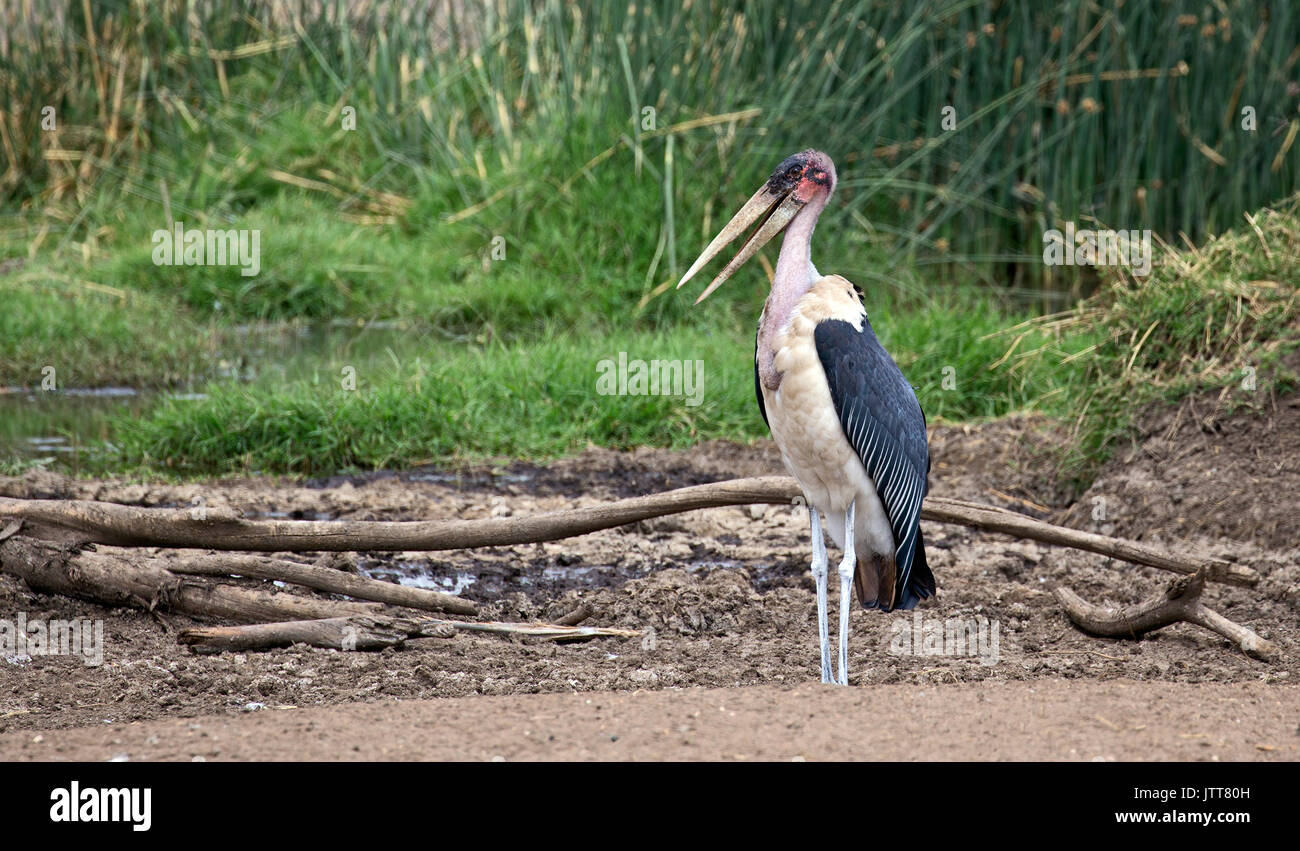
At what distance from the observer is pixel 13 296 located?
855 cm

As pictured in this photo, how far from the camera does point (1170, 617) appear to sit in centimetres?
416

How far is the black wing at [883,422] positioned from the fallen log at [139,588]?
4.97 feet

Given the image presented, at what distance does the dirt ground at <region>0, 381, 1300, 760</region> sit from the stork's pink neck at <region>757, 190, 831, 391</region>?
2.77 feet

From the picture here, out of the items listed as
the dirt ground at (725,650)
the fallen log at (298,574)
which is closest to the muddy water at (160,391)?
the dirt ground at (725,650)

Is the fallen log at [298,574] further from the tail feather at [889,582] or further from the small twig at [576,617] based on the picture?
the tail feather at [889,582]

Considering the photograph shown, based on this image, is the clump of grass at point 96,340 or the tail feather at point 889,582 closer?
the tail feather at point 889,582

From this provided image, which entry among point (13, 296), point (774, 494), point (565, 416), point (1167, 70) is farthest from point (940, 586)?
point (13, 296)

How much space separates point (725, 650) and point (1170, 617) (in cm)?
125

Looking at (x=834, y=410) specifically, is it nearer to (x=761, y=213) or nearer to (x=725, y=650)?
(x=761, y=213)

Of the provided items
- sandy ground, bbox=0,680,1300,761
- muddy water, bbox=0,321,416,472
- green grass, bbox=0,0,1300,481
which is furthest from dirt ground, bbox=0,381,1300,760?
muddy water, bbox=0,321,416,472

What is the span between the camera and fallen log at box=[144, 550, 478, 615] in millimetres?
4266

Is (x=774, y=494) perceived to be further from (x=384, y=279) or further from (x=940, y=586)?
(x=384, y=279)

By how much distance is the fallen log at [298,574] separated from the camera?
427 centimetres

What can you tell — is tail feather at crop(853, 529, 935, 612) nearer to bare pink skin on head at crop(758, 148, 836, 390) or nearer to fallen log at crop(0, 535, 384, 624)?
bare pink skin on head at crop(758, 148, 836, 390)
